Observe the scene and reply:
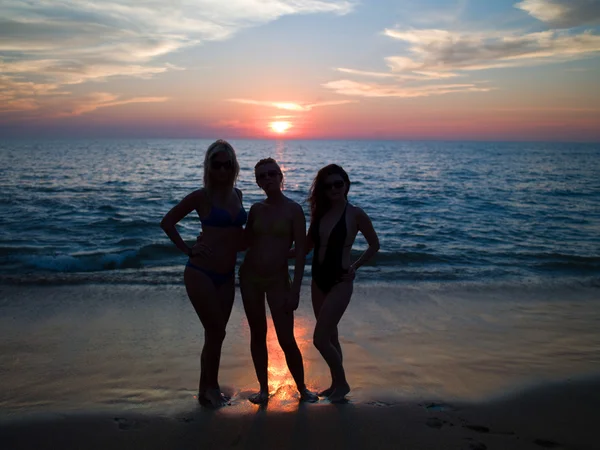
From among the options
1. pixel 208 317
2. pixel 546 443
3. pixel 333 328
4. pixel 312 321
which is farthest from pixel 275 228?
pixel 312 321

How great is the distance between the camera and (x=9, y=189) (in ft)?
84.2

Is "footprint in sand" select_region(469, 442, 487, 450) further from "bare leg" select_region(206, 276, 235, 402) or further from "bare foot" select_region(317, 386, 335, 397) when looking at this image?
"bare leg" select_region(206, 276, 235, 402)

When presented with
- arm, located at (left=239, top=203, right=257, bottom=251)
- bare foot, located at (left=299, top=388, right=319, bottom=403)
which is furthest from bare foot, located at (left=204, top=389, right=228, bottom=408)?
arm, located at (left=239, top=203, right=257, bottom=251)

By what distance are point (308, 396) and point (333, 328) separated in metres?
0.73

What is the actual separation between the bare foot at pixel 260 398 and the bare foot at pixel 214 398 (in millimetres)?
280

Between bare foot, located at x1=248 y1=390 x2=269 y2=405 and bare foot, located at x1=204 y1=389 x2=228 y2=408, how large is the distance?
280 mm

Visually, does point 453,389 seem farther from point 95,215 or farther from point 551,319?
point 95,215

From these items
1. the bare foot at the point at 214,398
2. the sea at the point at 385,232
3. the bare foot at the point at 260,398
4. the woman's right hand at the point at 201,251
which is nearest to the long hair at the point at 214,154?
the woman's right hand at the point at 201,251

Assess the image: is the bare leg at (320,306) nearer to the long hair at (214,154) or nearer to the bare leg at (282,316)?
the bare leg at (282,316)

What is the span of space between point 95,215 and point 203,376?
1638cm

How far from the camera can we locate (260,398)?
448cm

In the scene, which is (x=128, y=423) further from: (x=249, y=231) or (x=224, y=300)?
(x=249, y=231)

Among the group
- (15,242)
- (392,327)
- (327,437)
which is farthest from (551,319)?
(15,242)

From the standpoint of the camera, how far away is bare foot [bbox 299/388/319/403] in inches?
177
